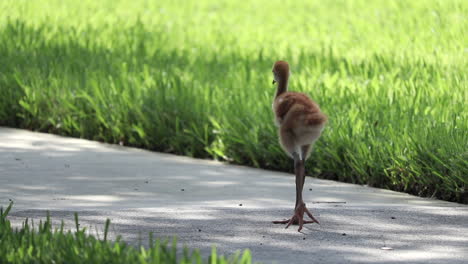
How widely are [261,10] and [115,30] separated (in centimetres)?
492

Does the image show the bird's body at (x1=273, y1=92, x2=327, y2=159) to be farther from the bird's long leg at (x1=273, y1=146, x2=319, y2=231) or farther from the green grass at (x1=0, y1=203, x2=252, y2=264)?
the green grass at (x1=0, y1=203, x2=252, y2=264)

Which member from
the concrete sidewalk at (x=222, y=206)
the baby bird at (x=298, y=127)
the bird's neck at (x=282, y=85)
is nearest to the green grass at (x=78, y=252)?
the concrete sidewalk at (x=222, y=206)

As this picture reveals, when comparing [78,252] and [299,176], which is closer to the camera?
[78,252]

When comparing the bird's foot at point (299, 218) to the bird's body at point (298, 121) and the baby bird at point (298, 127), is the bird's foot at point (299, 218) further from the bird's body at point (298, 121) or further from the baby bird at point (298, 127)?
the bird's body at point (298, 121)

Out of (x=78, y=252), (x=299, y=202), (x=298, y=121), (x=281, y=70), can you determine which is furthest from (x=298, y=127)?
(x=78, y=252)

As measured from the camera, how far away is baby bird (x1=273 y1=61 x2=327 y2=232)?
5.68 meters

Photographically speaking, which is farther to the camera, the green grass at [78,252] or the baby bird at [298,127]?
the baby bird at [298,127]

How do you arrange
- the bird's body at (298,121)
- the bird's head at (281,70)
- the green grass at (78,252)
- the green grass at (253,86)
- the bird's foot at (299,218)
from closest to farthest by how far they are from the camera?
the green grass at (78,252)
the bird's body at (298,121)
the bird's foot at (299,218)
the bird's head at (281,70)
the green grass at (253,86)

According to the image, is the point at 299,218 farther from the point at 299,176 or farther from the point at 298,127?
the point at 298,127

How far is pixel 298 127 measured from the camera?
5699 mm

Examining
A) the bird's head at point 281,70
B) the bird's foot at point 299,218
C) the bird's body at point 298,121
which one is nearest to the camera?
the bird's body at point 298,121

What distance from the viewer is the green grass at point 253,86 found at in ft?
24.9

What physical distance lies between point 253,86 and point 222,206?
3560 millimetres

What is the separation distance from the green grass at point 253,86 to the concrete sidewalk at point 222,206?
0.89 ft
